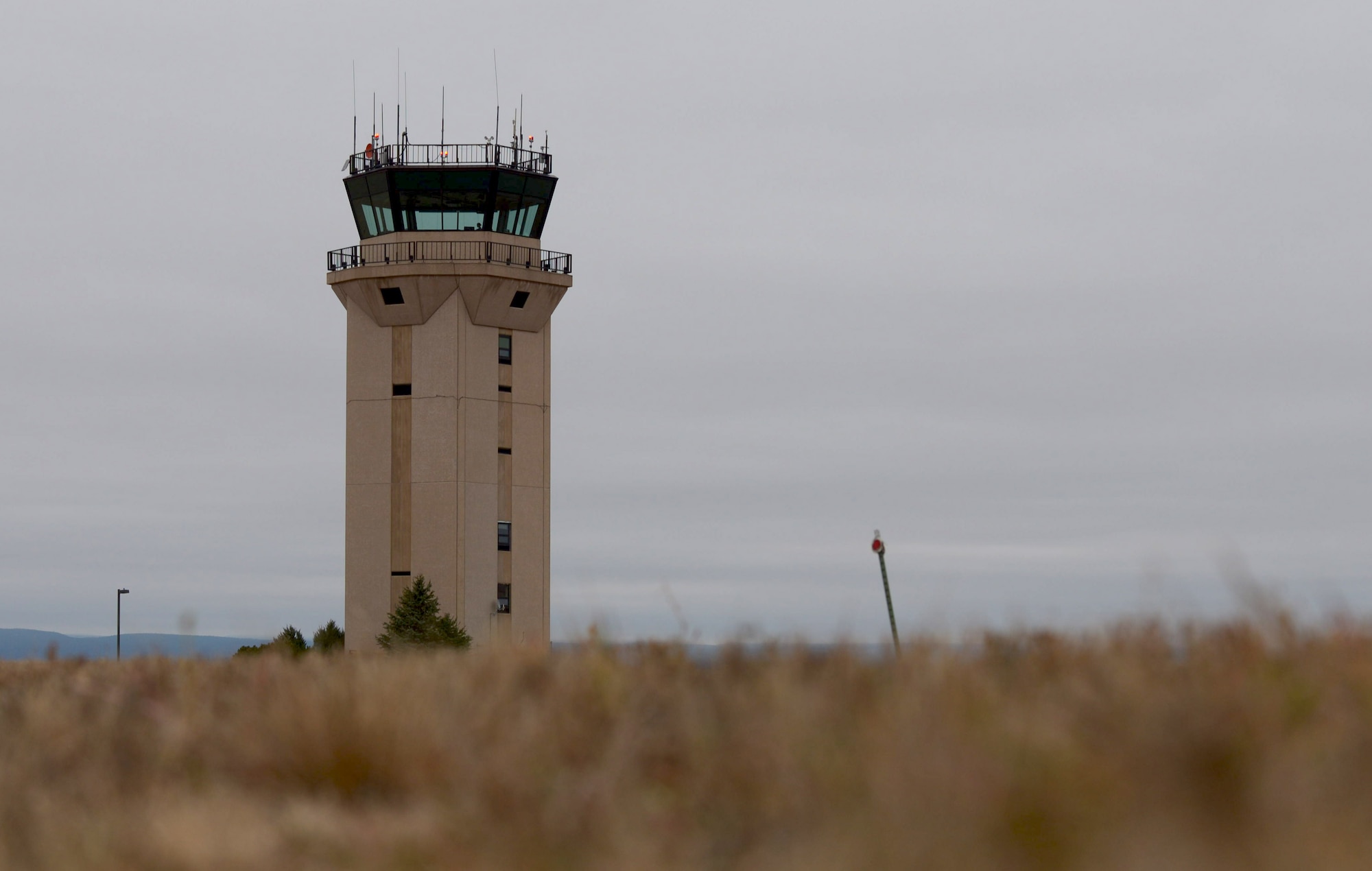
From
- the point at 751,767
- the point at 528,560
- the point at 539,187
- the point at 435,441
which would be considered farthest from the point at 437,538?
the point at 751,767

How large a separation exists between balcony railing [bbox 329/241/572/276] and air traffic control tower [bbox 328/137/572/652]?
76 millimetres

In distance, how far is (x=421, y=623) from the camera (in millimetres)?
64250

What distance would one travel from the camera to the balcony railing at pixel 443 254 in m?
69.4

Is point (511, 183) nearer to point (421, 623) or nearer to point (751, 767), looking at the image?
point (421, 623)

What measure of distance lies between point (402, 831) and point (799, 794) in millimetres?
1257

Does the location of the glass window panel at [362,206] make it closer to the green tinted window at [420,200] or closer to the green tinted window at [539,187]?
the green tinted window at [420,200]

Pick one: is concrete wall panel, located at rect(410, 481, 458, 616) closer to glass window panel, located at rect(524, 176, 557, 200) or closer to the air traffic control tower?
the air traffic control tower

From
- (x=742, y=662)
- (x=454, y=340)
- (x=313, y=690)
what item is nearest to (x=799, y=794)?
(x=313, y=690)

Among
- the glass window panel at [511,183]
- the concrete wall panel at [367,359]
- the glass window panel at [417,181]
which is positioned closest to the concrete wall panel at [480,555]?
the concrete wall panel at [367,359]

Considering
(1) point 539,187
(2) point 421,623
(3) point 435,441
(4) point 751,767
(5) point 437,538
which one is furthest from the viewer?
(1) point 539,187

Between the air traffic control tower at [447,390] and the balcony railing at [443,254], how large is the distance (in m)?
0.08

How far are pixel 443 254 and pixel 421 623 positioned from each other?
1688 cm

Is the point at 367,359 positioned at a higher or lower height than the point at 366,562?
higher

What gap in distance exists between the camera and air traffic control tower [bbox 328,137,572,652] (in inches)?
2687
